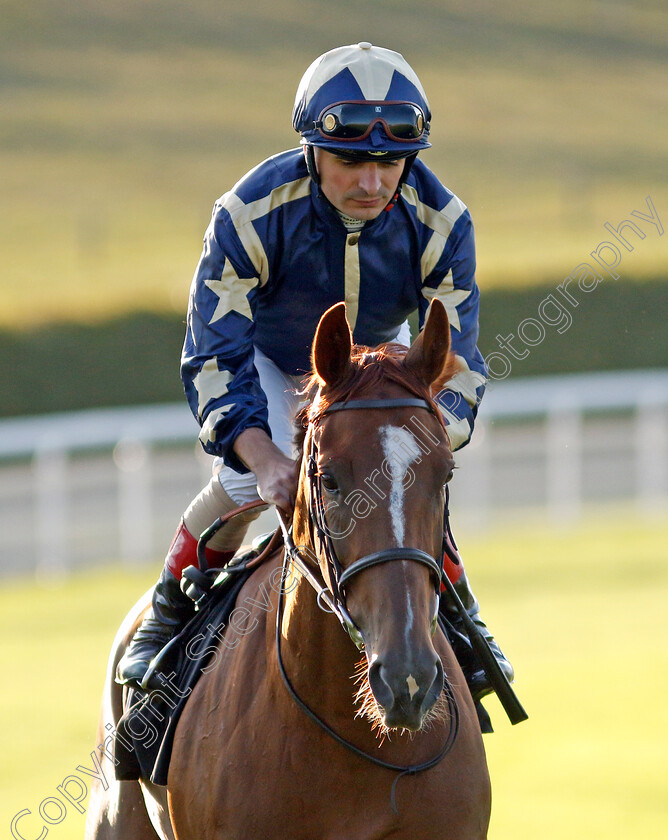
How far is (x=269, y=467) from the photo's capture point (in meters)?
3.04

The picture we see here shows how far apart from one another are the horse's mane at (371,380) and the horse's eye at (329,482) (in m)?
0.16

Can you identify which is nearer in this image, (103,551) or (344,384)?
(344,384)

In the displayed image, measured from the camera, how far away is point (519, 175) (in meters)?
31.2

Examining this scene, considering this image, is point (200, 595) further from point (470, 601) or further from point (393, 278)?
point (393, 278)

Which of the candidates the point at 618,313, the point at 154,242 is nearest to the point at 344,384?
the point at 618,313

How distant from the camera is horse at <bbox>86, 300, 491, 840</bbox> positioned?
2.54 m

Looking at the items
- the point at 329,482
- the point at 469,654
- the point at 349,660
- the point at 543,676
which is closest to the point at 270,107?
the point at 543,676

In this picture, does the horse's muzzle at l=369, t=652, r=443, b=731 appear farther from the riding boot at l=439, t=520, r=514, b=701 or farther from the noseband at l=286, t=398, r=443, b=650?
the riding boot at l=439, t=520, r=514, b=701

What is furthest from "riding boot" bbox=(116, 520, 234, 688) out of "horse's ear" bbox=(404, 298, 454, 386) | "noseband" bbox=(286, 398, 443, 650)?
"horse's ear" bbox=(404, 298, 454, 386)

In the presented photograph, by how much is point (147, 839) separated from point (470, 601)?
1311 mm

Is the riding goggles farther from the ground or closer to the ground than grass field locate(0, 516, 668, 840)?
farther from the ground

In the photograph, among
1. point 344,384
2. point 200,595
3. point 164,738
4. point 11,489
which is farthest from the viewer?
point 11,489

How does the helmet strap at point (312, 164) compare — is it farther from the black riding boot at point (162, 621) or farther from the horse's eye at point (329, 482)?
the black riding boot at point (162, 621)

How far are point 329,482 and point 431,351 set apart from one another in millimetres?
415
